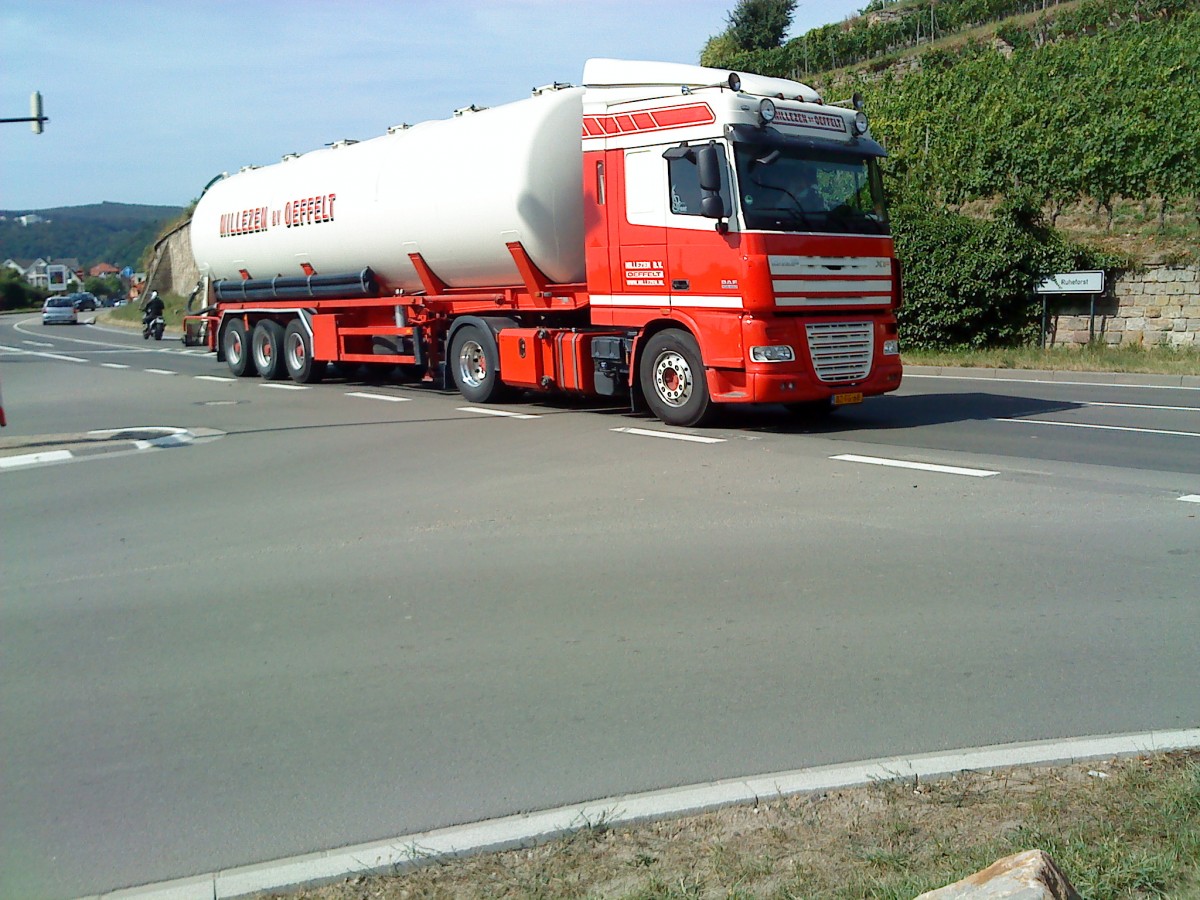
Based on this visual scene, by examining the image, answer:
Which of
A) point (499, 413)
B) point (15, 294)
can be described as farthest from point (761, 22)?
point (15, 294)

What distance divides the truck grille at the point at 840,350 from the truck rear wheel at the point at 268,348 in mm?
12141

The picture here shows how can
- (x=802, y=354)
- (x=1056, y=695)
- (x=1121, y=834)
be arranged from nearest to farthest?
(x=1121, y=834), (x=1056, y=695), (x=802, y=354)

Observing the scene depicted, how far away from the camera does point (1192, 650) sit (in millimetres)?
5281

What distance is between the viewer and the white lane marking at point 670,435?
39.3 feet

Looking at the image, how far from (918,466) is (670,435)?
3.08 meters

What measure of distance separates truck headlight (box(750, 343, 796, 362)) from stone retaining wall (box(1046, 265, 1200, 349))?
12.5 metres

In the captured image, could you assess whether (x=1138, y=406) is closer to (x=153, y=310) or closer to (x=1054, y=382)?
(x=1054, y=382)

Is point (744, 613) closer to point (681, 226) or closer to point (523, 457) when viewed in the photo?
point (523, 457)

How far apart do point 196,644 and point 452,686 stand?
1.56m

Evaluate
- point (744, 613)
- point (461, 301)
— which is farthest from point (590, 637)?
point (461, 301)

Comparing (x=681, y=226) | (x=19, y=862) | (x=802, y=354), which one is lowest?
(x=19, y=862)

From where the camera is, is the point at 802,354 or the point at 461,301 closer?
the point at 802,354

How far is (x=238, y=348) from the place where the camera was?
74.0ft

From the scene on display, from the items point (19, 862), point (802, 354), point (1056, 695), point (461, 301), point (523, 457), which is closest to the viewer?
point (19, 862)
